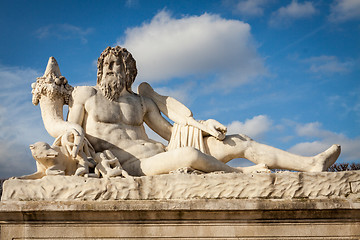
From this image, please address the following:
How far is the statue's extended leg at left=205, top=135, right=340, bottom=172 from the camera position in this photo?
6773 mm

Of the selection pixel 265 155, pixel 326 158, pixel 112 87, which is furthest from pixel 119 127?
pixel 326 158

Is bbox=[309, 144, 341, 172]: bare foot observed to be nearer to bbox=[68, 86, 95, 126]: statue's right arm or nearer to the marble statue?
the marble statue

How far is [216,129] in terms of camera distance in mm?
7141

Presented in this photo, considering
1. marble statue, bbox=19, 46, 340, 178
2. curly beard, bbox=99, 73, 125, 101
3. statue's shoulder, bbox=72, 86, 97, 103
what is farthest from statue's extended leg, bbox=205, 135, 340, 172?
statue's shoulder, bbox=72, 86, 97, 103

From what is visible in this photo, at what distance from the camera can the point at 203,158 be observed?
638 cm

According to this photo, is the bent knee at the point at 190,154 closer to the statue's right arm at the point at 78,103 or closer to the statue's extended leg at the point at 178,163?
the statue's extended leg at the point at 178,163

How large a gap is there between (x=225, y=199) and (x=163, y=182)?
0.87 meters

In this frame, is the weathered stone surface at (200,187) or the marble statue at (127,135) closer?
the weathered stone surface at (200,187)

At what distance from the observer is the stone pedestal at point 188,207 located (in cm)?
569

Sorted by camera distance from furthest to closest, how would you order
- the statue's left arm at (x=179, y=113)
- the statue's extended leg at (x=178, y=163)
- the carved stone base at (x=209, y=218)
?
the statue's left arm at (x=179, y=113) → the statue's extended leg at (x=178, y=163) → the carved stone base at (x=209, y=218)

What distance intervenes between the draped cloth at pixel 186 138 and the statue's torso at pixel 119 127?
0.26 m

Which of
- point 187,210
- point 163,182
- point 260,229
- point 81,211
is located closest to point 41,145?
point 81,211

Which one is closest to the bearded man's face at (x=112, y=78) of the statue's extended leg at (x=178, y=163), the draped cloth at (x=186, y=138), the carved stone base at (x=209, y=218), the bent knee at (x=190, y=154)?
the draped cloth at (x=186, y=138)

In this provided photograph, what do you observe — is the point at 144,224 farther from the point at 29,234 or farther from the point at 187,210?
the point at 29,234
